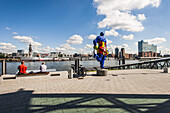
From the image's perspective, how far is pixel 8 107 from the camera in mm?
3986

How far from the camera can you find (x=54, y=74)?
31.7 feet

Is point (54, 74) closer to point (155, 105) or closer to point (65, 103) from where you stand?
point (65, 103)

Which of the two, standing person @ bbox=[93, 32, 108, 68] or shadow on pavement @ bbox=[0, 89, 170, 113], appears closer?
shadow on pavement @ bbox=[0, 89, 170, 113]

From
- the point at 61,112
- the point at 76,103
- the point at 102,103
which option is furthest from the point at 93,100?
the point at 61,112

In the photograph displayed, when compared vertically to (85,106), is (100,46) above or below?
above

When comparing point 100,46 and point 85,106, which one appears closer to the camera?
point 85,106

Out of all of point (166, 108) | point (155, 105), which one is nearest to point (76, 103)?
point (155, 105)

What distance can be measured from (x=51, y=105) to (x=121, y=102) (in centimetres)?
325

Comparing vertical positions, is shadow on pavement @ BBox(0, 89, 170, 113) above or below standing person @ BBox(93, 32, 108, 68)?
below

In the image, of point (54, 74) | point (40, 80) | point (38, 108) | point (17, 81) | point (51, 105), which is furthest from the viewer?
point (54, 74)

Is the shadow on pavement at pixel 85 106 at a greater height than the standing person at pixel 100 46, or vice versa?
the standing person at pixel 100 46

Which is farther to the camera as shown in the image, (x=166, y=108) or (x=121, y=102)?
(x=121, y=102)

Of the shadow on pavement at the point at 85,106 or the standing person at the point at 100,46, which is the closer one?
the shadow on pavement at the point at 85,106

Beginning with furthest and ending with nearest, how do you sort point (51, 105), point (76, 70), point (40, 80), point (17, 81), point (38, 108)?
point (76, 70) < point (40, 80) < point (17, 81) < point (51, 105) < point (38, 108)
